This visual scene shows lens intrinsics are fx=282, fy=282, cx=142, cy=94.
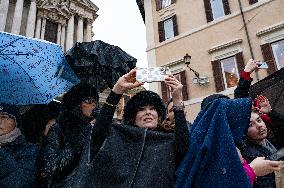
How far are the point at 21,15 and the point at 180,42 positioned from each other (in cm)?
1100

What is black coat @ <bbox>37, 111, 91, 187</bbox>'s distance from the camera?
2.41 m

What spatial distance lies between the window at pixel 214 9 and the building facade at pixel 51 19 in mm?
11121

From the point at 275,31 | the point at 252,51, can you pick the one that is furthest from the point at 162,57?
the point at 275,31

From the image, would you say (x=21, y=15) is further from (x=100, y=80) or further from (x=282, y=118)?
(x=282, y=118)

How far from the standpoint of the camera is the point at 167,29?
15.7 m

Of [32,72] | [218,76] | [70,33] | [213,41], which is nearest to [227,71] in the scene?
[218,76]

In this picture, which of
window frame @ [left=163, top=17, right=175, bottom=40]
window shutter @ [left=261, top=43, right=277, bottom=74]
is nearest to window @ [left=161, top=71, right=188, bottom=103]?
window frame @ [left=163, top=17, right=175, bottom=40]

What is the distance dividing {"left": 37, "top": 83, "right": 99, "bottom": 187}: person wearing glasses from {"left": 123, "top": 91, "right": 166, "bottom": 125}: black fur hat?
376 mm

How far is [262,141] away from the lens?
2.86 meters

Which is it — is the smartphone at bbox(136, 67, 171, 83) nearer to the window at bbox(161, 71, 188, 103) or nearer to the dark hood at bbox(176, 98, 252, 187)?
the dark hood at bbox(176, 98, 252, 187)

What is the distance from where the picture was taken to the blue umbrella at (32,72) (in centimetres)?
312

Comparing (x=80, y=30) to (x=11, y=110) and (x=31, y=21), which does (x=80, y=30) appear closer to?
(x=31, y=21)

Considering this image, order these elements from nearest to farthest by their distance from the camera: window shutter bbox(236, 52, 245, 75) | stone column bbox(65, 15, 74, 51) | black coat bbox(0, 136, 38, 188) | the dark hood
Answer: the dark hood, black coat bbox(0, 136, 38, 188), window shutter bbox(236, 52, 245, 75), stone column bbox(65, 15, 74, 51)

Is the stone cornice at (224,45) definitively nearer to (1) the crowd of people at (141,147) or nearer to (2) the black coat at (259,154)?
(1) the crowd of people at (141,147)
